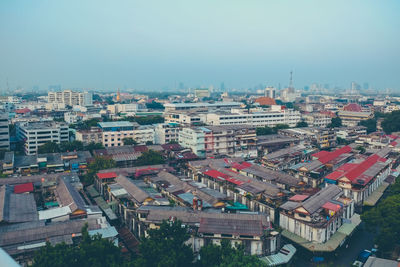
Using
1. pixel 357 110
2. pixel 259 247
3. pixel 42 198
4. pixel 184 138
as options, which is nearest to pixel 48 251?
pixel 259 247

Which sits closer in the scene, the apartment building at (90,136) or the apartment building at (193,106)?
the apartment building at (90,136)

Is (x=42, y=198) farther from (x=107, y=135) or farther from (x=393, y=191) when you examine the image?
(x=393, y=191)

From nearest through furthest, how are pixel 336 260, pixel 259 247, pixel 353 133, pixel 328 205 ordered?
1. pixel 259 247
2. pixel 336 260
3. pixel 328 205
4. pixel 353 133

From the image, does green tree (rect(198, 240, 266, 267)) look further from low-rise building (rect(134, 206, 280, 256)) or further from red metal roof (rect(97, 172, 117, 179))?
red metal roof (rect(97, 172, 117, 179))

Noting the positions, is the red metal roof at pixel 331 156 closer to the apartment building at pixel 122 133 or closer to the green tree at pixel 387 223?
the green tree at pixel 387 223

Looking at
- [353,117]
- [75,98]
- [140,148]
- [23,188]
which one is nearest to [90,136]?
[140,148]

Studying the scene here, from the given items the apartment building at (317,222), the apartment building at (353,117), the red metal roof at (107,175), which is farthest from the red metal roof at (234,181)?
the apartment building at (353,117)

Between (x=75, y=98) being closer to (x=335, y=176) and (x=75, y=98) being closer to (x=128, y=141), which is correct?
(x=128, y=141)
